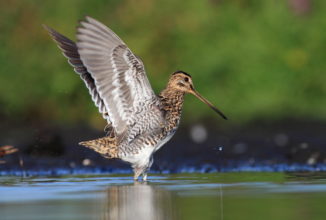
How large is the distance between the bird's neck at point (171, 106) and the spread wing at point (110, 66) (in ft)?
1.35

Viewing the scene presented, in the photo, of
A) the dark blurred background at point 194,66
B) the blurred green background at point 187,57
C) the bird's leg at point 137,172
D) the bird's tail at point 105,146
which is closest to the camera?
the bird's leg at point 137,172

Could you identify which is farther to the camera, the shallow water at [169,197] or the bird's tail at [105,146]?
the bird's tail at [105,146]

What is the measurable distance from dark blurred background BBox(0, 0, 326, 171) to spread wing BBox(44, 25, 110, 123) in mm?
2752

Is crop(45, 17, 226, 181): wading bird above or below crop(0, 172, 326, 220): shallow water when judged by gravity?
above

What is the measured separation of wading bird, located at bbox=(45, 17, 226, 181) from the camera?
9.16m

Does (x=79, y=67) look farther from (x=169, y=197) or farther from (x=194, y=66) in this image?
(x=194, y=66)

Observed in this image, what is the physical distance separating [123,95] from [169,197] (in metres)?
1.71

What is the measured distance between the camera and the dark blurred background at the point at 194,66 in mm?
12984

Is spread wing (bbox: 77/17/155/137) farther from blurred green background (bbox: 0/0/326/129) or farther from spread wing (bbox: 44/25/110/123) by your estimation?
blurred green background (bbox: 0/0/326/129)

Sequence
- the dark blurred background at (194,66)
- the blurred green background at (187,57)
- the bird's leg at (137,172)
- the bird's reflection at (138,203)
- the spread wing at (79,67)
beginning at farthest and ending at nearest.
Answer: the blurred green background at (187,57) → the dark blurred background at (194,66) → the spread wing at (79,67) → the bird's leg at (137,172) → the bird's reflection at (138,203)

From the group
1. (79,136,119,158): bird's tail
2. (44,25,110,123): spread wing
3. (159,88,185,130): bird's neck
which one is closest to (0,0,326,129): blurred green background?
(44,25,110,123): spread wing

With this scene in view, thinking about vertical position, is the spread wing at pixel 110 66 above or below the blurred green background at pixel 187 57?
below

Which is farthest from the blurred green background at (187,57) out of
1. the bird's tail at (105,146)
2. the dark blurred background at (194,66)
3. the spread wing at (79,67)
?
the bird's tail at (105,146)

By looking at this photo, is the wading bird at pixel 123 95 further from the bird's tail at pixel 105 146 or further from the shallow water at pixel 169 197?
the shallow water at pixel 169 197
